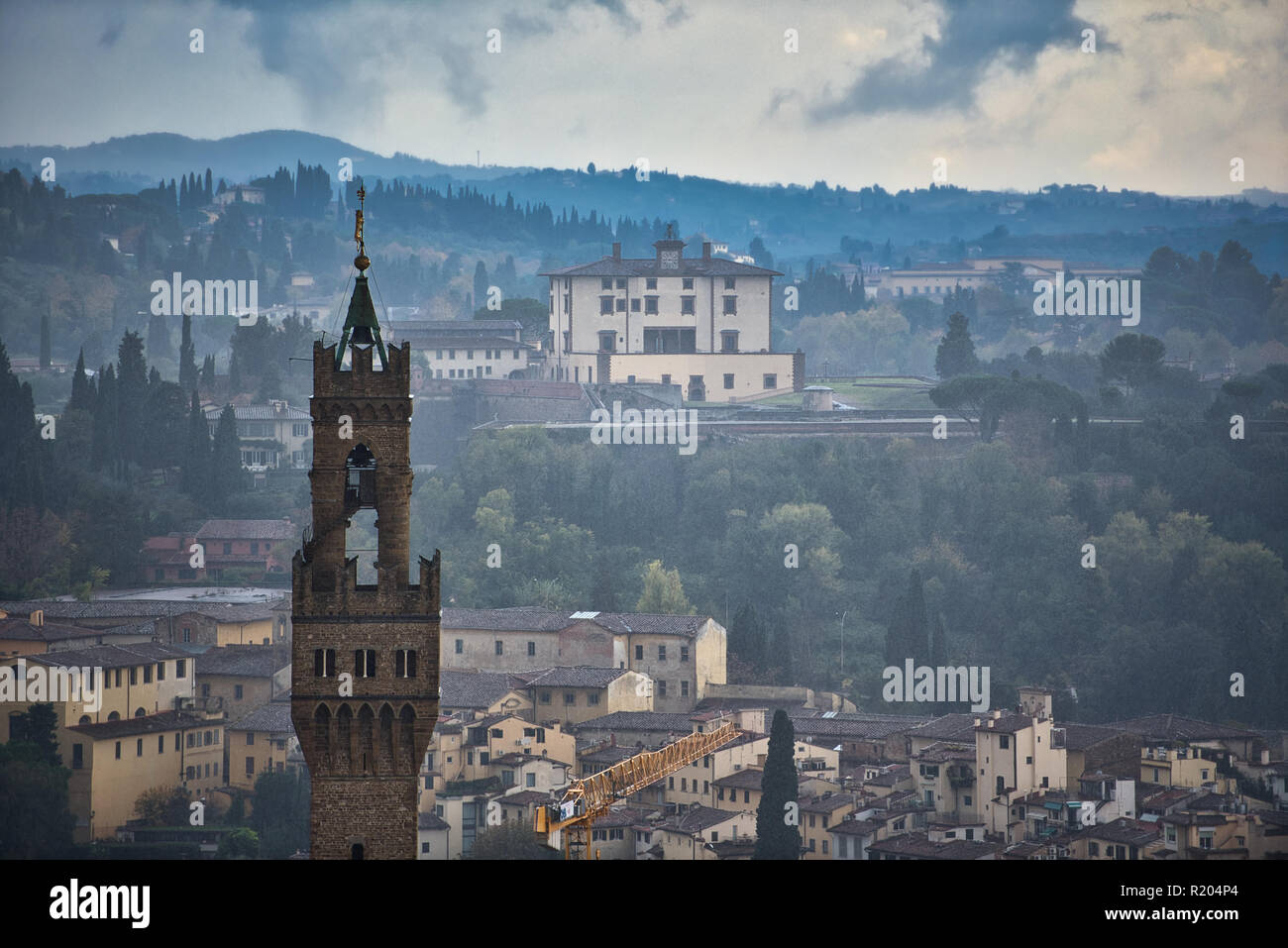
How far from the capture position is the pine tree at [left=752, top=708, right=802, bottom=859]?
48.2 metres

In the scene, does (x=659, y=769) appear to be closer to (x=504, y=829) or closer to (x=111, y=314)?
(x=504, y=829)

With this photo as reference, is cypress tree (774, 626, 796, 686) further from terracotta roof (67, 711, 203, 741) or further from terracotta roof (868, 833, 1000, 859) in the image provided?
terracotta roof (868, 833, 1000, 859)

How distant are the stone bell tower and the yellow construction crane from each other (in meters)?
14.6

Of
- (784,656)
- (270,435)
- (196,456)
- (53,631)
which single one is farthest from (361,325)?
(270,435)

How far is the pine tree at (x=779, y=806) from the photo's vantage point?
158ft

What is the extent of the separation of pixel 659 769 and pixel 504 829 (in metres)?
5.42

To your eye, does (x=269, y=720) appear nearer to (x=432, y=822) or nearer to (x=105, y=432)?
(x=432, y=822)

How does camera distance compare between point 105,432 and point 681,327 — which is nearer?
point 105,432

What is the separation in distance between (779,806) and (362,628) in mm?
25785

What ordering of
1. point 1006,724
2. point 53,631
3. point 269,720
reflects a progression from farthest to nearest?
point 53,631 < point 269,720 < point 1006,724

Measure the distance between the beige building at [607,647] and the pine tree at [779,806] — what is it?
1211 centimetres

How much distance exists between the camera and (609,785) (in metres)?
49.6
